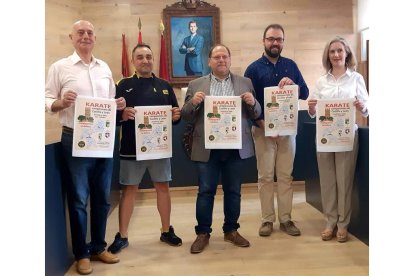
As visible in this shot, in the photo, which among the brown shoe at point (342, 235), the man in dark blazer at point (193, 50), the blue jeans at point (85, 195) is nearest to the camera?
the blue jeans at point (85, 195)

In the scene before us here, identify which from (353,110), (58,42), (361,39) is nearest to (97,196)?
(353,110)

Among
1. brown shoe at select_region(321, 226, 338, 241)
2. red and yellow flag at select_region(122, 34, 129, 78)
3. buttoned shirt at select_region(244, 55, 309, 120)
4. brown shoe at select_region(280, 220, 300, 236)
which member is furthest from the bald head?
red and yellow flag at select_region(122, 34, 129, 78)

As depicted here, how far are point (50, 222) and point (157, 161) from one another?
88 centimetres

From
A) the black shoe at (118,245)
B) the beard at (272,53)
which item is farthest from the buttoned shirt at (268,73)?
the black shoe at (118,245)

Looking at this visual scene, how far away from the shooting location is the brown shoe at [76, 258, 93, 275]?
242cm

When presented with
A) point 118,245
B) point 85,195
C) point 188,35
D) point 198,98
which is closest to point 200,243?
point 118,245

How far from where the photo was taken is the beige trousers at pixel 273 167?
3.12 m

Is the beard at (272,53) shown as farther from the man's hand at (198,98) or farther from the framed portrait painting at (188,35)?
the framed portrait painting at (188,35)

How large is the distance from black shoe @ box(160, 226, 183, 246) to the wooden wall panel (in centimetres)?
302

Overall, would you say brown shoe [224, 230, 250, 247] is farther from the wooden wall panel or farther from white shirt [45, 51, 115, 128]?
the wooden wall panel

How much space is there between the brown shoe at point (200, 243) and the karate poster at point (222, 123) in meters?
0.67

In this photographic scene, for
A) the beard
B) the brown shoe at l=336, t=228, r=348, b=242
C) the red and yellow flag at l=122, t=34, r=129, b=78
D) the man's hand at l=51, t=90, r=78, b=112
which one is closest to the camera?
the man's hand at l=51, t=90, r=78, b=112
